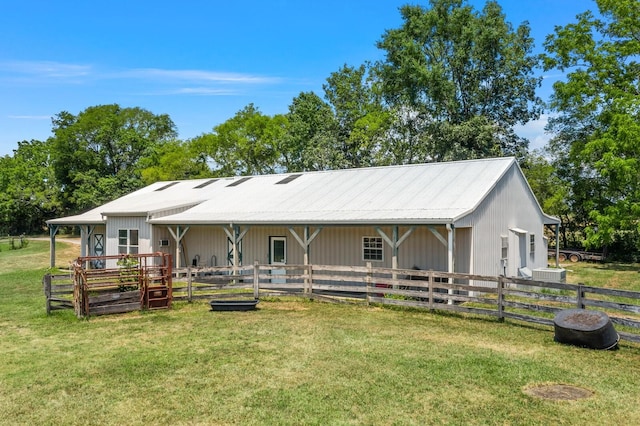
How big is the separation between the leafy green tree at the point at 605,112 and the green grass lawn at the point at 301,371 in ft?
62.7

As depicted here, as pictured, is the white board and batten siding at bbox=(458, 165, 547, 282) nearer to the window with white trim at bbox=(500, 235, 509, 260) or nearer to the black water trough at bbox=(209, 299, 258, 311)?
the window with white trim at bbox=(500, 235, 509, 260)

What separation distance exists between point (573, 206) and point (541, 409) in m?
29.8

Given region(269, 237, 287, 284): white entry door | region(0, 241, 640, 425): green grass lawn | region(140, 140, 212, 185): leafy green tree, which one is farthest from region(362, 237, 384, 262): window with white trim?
region(140, 140, 212, 185): leafy green tree

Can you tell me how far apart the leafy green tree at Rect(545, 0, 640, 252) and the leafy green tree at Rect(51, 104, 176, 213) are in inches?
1554

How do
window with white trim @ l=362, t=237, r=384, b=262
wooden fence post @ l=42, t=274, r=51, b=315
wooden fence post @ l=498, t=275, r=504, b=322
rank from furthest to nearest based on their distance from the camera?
window with white trim @ l=362, t=237, r=384, b=262 < wooden fence post @ l=42, t=274, r=51, b=315 < wooden fence post @ l=498, t=275, r=504, b=322

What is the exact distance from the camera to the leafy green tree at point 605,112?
2569cm

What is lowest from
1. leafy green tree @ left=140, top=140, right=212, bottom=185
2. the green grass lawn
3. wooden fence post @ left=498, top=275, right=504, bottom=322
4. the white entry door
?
the green grass lawn

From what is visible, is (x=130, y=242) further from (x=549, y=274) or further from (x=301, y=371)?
(x=549, y=274)

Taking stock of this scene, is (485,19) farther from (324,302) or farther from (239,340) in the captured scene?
(239,340)

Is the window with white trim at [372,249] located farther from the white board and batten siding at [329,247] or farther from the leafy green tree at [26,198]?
the leafy green tree at [26,198]

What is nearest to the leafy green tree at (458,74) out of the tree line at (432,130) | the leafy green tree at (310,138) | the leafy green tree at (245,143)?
the tree line at (432,130)

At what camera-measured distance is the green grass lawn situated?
19.4ft

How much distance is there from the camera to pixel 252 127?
47125mm

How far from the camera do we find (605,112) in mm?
27078
